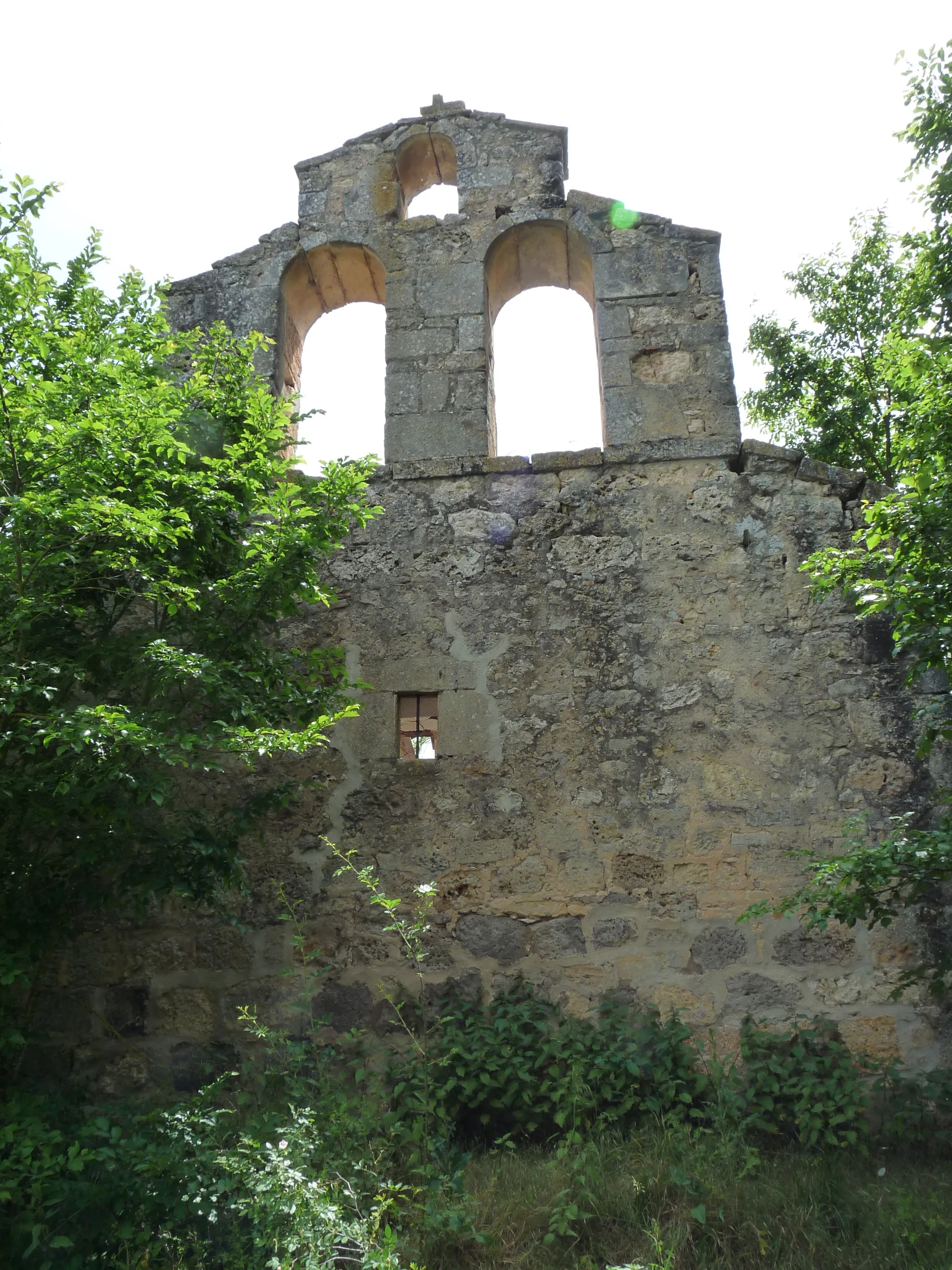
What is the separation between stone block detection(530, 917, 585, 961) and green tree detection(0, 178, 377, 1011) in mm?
1446

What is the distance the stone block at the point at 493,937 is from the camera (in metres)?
4.67

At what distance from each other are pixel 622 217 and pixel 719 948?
4.31 meters

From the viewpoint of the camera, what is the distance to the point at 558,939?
468 cm

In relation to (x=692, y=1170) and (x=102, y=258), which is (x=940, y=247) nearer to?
(x=102, y=258)

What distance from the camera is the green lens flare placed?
5902 mm

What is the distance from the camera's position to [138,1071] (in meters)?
4.62

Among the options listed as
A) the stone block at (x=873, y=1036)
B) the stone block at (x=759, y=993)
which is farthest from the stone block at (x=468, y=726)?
the stone block at (x=873, y=1036)

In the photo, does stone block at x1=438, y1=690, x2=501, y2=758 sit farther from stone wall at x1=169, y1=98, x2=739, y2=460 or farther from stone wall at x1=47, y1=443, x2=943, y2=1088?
stone wall at x1=169, y1=98, x2=739, y2=460

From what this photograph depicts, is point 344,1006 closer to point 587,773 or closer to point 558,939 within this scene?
point 558,939

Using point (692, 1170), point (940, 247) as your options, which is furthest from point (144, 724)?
point (940, 247)

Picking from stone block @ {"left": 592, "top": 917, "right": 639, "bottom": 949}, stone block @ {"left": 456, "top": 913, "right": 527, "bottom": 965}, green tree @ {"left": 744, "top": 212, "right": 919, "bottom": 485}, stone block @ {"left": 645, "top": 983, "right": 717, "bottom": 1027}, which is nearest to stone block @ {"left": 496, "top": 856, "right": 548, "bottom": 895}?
stone block @ {"left": 456, "top": 913, "right": 527, "bottom": 965}

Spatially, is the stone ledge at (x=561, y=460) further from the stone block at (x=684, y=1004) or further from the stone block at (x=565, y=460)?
the stone block at (x=684, y=1004)

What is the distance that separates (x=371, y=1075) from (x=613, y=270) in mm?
4641

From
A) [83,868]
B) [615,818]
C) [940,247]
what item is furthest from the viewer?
[940,247]
